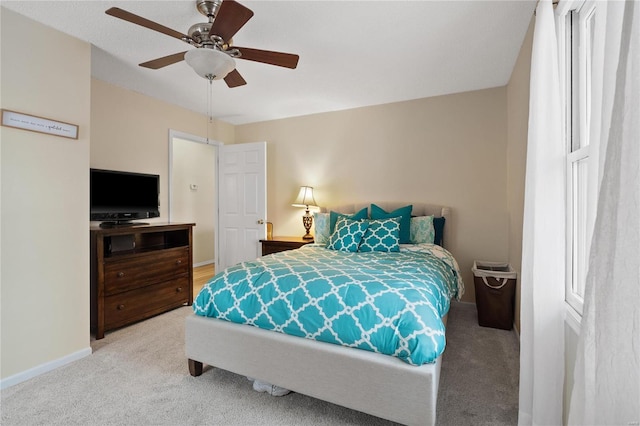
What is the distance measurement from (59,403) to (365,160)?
358 centimetres

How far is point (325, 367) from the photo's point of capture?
5.47 feet

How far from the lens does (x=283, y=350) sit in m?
1.78

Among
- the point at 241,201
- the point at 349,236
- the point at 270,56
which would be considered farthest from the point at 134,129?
the point at 349,236

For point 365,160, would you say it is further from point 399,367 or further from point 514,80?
point 399,367

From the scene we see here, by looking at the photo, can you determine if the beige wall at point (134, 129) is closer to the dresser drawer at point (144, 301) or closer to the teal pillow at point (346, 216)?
the dresser drawer at point (144, 301)

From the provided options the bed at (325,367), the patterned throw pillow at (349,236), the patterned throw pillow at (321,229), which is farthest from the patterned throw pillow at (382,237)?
the bed at (325,367)

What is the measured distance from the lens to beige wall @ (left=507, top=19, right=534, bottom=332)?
94.6 inches

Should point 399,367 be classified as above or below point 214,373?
above

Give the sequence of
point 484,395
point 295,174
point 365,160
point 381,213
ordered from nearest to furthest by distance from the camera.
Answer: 1. point 484,395
2. point 381,213
3. point 365,160
4. point 295,174

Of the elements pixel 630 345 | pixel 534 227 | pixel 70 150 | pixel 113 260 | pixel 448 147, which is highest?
pixel 448 147

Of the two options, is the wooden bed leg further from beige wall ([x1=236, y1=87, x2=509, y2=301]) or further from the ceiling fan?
beige wall ([x1=236, y1=87, x2=509, y2=301])

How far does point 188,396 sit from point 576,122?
8.62 feet

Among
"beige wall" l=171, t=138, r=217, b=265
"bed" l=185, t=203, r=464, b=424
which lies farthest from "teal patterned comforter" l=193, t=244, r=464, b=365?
"beige wall" l=171, t=138, r=217, b=265

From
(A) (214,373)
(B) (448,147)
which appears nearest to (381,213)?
(B) (448,147)
